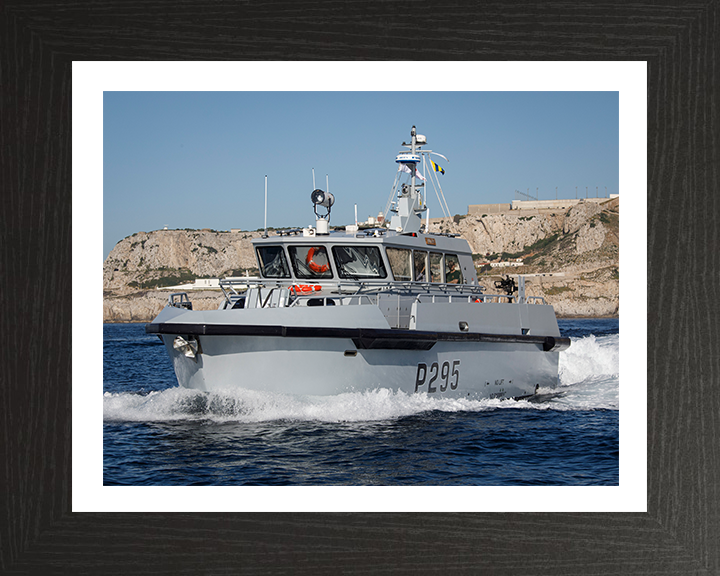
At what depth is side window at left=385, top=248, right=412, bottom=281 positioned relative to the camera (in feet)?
31.1

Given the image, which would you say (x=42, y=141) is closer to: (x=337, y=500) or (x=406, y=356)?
(x=337, y=500)

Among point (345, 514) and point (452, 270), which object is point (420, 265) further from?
point (345, 514)

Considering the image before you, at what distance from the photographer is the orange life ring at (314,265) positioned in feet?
30.9

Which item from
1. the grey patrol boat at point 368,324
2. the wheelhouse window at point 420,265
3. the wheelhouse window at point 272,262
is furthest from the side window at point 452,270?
the wheelhouse window at point 272,262

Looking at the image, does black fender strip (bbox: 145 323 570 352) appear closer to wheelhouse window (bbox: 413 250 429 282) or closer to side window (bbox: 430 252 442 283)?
wheelhouse window (bbox: 413 250 429 282)

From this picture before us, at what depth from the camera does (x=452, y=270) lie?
426 inches

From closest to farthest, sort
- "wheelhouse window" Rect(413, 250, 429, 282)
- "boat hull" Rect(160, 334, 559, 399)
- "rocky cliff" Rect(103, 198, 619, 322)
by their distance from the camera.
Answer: "boat hull" Rect(160, 334, 559, 399), "wheelhouse window" Rect(413, 250, 429, 282), "rocky cliff" Rect(103, 198, 619, 322)

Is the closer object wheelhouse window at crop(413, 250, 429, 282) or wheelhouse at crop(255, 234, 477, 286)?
wheelhouse at crop(255, 234, 477, 286)

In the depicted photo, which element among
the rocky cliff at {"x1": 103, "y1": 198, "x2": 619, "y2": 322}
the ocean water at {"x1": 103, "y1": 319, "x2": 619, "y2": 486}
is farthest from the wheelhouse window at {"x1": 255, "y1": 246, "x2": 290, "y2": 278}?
the rocky cliff at {"x1": 103, "y1": 198, "x2": 619, "y2": 322}

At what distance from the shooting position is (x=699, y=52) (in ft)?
17.1

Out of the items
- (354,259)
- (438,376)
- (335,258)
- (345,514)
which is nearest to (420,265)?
(354,259)

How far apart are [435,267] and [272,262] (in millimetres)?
2327

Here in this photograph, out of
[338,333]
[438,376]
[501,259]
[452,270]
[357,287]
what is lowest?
[438,376]

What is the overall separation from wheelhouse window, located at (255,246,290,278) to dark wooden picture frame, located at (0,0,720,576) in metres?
4.54
